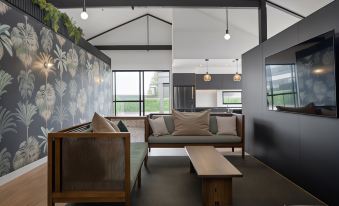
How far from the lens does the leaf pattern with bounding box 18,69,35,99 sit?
3453mm

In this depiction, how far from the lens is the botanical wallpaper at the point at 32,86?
10.2 feet

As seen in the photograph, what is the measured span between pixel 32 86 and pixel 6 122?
31.9 inches

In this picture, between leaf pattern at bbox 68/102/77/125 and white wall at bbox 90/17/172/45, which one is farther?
white wall at bbox 90/17/172/45

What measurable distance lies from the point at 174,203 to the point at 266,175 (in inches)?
63.1

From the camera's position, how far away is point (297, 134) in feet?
9.80

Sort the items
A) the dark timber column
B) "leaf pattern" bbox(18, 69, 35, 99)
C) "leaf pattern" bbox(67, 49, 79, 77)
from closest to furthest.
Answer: "leaf pattern" bbox(18, 69, 35, 99) < the dark timber column < "leaf pattern" bbox(67, 49, 79, 77)

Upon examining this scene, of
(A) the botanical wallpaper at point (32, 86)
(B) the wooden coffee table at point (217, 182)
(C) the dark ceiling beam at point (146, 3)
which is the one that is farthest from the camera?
(C) the dark ceiling beam at point (146, 3)

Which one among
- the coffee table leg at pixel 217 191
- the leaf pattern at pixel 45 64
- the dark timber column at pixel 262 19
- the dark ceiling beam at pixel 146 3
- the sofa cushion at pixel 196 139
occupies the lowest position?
the coffee table leg at pixel 217 191

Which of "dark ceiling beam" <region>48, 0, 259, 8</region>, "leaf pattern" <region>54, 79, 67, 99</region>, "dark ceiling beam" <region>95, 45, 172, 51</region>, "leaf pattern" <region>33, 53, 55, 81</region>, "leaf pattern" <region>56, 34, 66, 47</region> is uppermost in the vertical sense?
"dark ceiling beam" <region>95, 45, 172, 51</region>

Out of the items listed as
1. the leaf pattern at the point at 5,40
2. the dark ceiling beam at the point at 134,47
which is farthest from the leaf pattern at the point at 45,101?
the dark ceiling beam at the point at 134,47

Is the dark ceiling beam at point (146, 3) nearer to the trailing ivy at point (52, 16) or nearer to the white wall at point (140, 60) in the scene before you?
the trailing ivy at point (52, 16)

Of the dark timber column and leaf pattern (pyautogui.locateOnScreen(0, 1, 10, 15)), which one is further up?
the dark timber column

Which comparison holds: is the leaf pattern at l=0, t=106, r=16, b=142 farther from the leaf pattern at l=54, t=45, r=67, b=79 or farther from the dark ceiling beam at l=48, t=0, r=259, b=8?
the dark ceiling beam at l=48, t=0, r=259, b=8

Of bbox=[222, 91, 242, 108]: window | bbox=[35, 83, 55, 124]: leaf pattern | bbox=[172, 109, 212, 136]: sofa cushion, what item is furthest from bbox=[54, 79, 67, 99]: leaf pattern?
bbox=[222, 91, 242, 108]: window
